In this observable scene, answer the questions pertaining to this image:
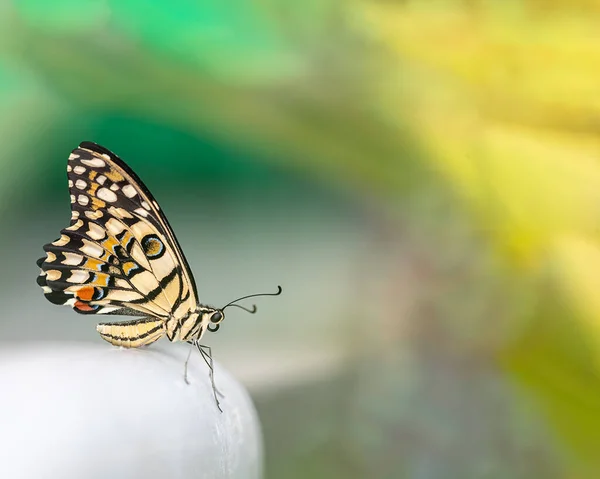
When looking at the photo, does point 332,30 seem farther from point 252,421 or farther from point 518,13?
point 252,421

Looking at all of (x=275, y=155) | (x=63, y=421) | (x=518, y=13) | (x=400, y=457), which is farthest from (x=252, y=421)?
(x=518, y=13)

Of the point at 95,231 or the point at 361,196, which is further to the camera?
the point at 361,196

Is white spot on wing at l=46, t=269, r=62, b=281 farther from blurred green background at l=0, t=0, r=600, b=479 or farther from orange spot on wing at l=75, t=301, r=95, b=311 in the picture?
blurred green background at l=0, t=0, r=600, b=479

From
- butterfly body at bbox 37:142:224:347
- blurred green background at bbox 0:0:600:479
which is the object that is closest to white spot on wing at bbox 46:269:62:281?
butterfly body at bbox 37:142:224:347

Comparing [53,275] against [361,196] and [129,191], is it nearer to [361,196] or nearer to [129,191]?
[129,191]

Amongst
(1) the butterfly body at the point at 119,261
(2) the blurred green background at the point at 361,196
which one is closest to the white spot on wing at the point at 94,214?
(1) the butterfly body at the point at 119,261

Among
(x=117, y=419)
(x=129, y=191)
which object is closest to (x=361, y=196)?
(x=129, y=191)

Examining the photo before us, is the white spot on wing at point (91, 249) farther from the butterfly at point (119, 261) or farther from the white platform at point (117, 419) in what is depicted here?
the white platform at point (117, 419)

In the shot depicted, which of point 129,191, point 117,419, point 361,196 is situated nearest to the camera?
point 117,419
